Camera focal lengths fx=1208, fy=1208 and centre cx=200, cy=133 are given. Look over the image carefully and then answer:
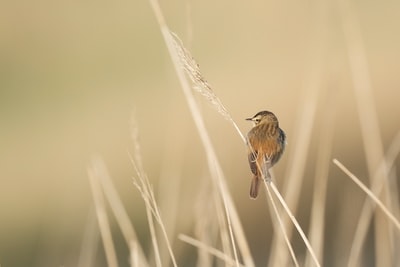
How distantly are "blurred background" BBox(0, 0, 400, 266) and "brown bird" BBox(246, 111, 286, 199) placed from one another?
16.3ft

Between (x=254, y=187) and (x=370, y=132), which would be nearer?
(x=254, y=187)

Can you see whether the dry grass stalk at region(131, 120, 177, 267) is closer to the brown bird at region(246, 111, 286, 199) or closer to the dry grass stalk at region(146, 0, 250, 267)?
the dry grass stalk at region(146, 0, 250, 267)

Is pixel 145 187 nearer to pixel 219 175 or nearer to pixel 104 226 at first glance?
pixel 219 175

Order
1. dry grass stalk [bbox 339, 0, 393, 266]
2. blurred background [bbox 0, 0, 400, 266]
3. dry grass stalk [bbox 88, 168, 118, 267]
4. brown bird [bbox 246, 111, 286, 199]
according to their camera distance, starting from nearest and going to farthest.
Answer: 1. brown bird [bbox 246, 111, 286, 199]
2. dry grass stalk [bbox 88, 168, 118, 267]
3. dry grass stalk [bbox 339, 0, 393, 266]
4. blurred background [bbox 0, 0, 400, 266]

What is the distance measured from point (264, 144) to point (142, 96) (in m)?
11.1

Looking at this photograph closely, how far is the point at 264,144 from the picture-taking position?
10.8 ft

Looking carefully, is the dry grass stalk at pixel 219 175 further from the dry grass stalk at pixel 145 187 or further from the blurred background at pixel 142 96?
the blurred background at pixel 142 96

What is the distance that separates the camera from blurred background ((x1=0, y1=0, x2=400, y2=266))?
10344mm

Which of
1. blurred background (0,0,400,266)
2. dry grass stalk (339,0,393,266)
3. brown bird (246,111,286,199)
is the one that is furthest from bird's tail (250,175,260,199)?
blurred background (0,0,400,266)

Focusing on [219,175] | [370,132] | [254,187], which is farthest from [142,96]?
[219,175]

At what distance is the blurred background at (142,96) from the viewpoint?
10344 millimetres

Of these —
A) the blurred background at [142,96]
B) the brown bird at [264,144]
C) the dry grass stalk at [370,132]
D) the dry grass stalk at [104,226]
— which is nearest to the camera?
the brown bird at [264,144]

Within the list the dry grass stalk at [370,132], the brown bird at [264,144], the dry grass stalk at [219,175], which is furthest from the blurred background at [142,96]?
the dry grass stalk at [219,175]

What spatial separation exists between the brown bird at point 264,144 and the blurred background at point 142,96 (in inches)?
196
